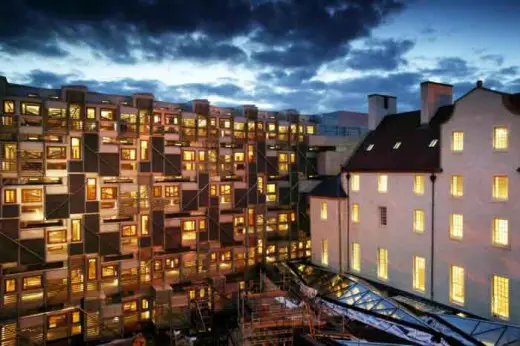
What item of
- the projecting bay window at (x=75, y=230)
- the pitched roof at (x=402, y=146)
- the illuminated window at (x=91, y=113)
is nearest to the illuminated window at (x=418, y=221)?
the pitched roof at (x=402, y=146)

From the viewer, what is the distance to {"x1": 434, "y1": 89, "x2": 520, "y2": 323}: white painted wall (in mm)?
24719

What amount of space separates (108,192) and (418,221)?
2453 cm

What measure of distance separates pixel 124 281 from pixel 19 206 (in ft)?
33.8

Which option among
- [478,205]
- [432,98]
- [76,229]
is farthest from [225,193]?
[478,205]

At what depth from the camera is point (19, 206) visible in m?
30.3

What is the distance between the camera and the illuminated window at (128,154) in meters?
35.0

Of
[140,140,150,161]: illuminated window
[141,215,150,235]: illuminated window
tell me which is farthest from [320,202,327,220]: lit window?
[140,140,150,161]: illuminated window

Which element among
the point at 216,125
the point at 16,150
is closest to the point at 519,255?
the point at 216,125

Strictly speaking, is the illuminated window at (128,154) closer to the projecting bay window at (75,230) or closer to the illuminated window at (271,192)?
the projecting bay window at (75,230)

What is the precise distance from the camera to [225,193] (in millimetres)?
40156

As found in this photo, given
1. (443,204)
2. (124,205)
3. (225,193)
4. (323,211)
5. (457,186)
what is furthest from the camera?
(225,193)

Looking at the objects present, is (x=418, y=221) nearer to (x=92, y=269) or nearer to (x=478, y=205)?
(x=478, y=205)

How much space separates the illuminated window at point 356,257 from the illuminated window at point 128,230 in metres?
19.0

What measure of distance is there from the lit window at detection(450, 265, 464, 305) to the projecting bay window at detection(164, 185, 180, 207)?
2276cm
